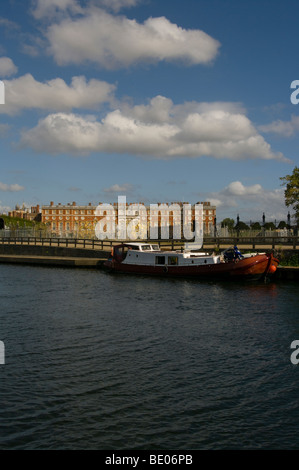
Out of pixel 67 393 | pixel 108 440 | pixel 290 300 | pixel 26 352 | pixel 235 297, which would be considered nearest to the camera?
pixel 108 440

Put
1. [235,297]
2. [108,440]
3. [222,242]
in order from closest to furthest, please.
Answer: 1. [108,440]
2. [235,297]
3. [222,242]

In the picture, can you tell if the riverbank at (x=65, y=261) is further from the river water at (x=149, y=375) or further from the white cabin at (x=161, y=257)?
the river water at (x=149, y=375)

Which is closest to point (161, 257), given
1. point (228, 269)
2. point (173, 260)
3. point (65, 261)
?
point (173, 260)

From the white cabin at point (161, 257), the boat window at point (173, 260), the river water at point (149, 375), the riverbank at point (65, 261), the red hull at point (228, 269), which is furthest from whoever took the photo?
the riverbank at point (65, 261)

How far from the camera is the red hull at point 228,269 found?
113 ft

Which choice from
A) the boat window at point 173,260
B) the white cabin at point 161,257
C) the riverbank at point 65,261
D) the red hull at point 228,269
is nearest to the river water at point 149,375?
the red hull at point 228,269

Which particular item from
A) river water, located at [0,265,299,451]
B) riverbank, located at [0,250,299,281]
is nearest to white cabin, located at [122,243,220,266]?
riverbank, located at [0,250,299,281]

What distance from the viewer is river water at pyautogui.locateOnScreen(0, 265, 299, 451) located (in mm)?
9992

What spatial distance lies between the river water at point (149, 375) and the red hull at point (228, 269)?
7.67 meters
